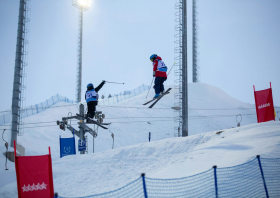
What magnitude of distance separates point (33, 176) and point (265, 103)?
10387 millimetres

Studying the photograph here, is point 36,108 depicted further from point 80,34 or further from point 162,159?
point 162,159

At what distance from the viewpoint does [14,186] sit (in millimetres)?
10250

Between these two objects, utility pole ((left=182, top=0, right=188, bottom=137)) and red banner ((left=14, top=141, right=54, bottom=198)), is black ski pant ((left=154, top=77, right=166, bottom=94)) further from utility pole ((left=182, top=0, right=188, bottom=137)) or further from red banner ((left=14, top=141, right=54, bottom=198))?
red banner ((left=14, top=141, right=54, bottom=198))

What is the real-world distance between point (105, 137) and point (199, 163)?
69.7 feet

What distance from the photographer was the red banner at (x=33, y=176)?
20.9 ft

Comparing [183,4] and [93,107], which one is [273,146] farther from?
[183,4]

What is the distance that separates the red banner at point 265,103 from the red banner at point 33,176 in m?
9.81

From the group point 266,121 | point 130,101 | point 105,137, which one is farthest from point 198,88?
point 266,121

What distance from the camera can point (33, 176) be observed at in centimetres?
655

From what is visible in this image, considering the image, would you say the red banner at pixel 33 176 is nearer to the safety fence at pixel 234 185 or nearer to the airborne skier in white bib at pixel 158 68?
the safety fence at pixel 234 185

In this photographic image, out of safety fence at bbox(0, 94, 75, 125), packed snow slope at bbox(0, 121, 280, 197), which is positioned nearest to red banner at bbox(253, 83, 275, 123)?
packed snow slope at bbox(0, 121, 280, 197)

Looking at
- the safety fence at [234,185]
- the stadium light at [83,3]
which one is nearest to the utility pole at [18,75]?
the safety fence at [234,185]

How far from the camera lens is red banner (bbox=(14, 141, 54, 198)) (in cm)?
638

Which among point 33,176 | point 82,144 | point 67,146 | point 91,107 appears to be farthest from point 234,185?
point 67,146
